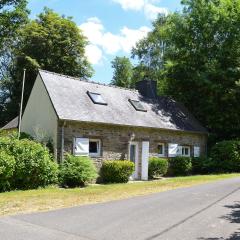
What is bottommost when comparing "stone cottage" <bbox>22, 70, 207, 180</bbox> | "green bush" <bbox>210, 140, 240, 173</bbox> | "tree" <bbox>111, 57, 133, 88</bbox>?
"green bush" <bbox>210, 140, 240, 173</bbox>

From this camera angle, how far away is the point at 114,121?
21.7 m

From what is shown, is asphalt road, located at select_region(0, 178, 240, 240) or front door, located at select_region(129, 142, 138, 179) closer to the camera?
asphalt road, located at select_region(0, 178, 240, 240)

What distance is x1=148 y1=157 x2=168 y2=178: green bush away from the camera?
23547 mm

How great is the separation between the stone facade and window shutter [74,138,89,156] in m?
0.20

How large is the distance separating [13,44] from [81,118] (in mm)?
29548

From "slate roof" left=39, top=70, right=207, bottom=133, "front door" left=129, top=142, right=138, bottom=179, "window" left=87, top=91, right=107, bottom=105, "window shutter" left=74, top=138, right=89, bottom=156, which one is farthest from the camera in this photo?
"front door" left=129, top=142, right=138, bottom=179

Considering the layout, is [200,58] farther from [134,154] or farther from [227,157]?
[134,154]

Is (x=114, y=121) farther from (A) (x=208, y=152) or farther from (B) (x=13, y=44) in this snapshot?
(B) (x=13, y=44)

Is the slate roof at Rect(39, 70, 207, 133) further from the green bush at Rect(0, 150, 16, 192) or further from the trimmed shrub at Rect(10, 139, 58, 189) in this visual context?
the green bush at Rect(0, 150, 16, 192)

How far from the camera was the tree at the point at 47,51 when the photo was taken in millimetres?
40156

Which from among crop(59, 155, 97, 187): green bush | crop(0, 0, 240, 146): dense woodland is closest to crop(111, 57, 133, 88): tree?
crop(0, 0, 240, 146): dense woodland

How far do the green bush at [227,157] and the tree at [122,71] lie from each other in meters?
34.5

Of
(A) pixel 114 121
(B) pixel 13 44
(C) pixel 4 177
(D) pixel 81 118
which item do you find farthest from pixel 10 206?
(B) pixel 13 44

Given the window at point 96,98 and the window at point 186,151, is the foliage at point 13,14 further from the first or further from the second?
the window at point 186,151
